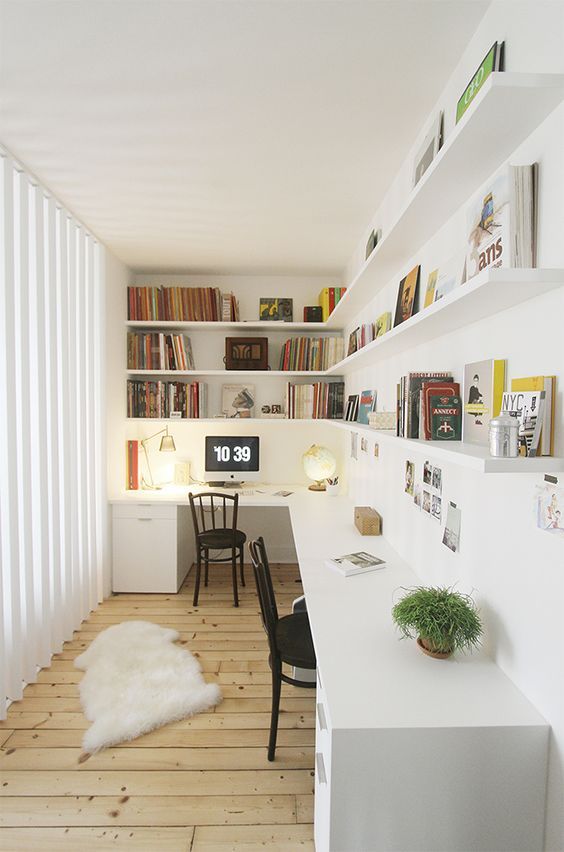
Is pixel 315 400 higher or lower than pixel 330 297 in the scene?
lower

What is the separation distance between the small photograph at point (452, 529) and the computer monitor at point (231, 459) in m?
2.52

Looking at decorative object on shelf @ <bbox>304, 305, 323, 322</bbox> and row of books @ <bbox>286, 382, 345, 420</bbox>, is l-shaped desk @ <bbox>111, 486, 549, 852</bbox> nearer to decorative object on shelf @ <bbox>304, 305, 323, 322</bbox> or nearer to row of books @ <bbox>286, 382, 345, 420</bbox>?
row of books @ <bbox>286, 382, 345, 420</bbox>

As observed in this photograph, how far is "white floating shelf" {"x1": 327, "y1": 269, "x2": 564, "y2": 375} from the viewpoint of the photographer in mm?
980

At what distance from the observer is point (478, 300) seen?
1.17 m

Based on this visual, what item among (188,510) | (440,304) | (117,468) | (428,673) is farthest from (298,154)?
(188,510)

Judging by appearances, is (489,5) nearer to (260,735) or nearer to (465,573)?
(465,573)

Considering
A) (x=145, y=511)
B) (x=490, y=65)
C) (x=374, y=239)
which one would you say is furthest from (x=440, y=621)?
(x=145, y=511)

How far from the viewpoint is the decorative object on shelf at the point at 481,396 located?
4.22 ft

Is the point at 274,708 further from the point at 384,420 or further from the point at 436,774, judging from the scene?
the point at 384,420

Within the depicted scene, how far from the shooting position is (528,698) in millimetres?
1160

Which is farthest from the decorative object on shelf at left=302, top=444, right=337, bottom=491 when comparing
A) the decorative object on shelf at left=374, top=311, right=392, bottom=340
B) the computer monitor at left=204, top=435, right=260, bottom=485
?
the decorative object on shelf at left=374, top=311, right=392, bottom=340

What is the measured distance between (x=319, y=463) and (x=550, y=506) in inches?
112

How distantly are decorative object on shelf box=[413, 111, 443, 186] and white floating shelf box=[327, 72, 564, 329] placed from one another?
21cm

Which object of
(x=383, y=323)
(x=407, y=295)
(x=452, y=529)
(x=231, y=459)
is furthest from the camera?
(x=231, y=459)
